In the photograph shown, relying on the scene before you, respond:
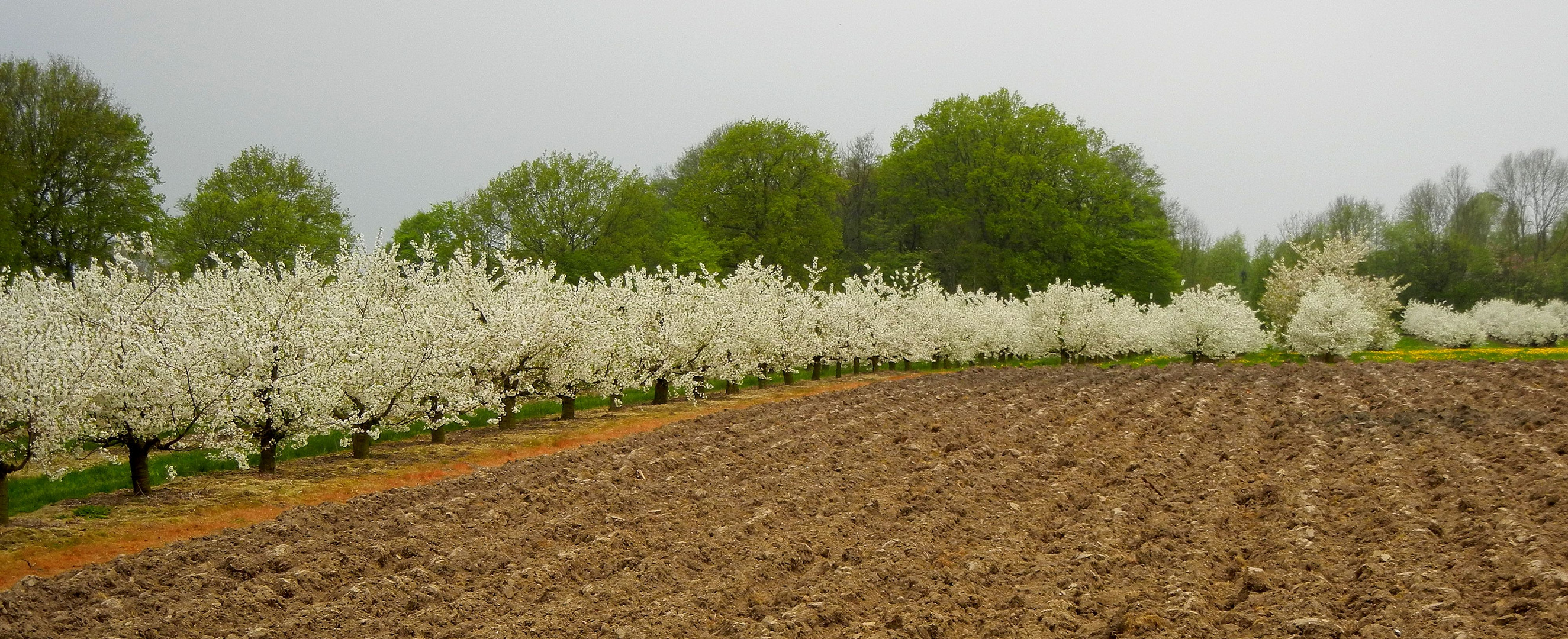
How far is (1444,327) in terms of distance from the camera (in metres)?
48.4

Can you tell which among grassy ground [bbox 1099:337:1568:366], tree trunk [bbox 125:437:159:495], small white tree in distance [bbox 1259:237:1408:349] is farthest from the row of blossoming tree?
small white tree in distance [bbox 1259:237:1408:349]

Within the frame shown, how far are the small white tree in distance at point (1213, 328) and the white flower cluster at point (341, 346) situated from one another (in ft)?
44.2

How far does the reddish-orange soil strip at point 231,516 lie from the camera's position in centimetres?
893

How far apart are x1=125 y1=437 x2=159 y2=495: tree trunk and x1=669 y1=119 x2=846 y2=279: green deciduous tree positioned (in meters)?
37.5

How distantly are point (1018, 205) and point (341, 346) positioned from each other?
43.7 m

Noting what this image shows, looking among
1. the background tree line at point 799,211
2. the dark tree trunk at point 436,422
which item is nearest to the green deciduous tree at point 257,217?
the background tree line at point 799,211

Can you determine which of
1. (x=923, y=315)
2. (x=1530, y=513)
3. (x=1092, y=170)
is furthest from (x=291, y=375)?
(x=1092, y=170)

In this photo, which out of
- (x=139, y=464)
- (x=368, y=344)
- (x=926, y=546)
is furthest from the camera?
(x=368, y=344)

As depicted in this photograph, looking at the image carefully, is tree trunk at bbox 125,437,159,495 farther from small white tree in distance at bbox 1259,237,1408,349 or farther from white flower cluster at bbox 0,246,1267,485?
small white tree in distance at bbox 1259,237,1408,349

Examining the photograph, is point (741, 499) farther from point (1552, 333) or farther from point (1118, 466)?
point (1552, 333)

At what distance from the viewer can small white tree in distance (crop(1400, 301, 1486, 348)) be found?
157 ft

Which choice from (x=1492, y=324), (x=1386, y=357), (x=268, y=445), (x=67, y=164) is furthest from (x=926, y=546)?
(x=1492, y=324)

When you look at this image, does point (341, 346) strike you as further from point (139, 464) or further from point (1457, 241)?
point (1457, 241)

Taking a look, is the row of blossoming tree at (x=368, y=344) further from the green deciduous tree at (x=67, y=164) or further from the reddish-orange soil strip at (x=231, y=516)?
the green deciduous tree at (x=67, y=164)
